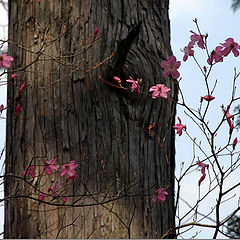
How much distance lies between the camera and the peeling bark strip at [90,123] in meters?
1.75

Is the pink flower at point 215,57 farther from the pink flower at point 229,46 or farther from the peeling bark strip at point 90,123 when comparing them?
the peeling bark strip at point 90,123

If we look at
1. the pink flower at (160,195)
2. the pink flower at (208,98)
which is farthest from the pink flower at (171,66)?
the pink flower at (160,195)

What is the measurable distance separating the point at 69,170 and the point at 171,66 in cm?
75

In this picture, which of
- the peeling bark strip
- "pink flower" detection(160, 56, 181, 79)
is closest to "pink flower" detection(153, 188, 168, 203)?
the peeling bark strip

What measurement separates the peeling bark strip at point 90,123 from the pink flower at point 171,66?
0.19ft

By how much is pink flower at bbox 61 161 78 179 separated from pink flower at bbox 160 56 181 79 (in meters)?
0.67

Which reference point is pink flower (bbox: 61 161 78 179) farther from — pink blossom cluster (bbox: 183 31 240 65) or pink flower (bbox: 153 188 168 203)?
pink blossom cluster (bbox: 183 31 240 65)

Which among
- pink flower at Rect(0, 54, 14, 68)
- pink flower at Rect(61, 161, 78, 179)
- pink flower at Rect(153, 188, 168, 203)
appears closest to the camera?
pink flower at Rect(61, 161, 78, 179)

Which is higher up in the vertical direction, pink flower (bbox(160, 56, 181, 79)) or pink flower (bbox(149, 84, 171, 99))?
pink flower (bbox(160, 56, 181, 79))

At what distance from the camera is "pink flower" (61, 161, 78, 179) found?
5.63 ft

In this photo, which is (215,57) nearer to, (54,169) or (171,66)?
(171,66)

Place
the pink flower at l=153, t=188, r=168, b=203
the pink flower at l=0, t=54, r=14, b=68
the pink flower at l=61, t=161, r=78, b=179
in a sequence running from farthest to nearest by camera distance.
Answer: the pink flower at l=0, t=54, r=14, b=68
the pink flower at l=153, t=188, r=168, b=203
the pink flower at l=61, t=161, r=78, b=179

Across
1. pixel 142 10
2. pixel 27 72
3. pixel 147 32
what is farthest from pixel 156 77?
pixel 27 72

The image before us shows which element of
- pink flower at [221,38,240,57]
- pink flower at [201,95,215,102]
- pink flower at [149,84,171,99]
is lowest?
pink flower at [201,95,215,102]
